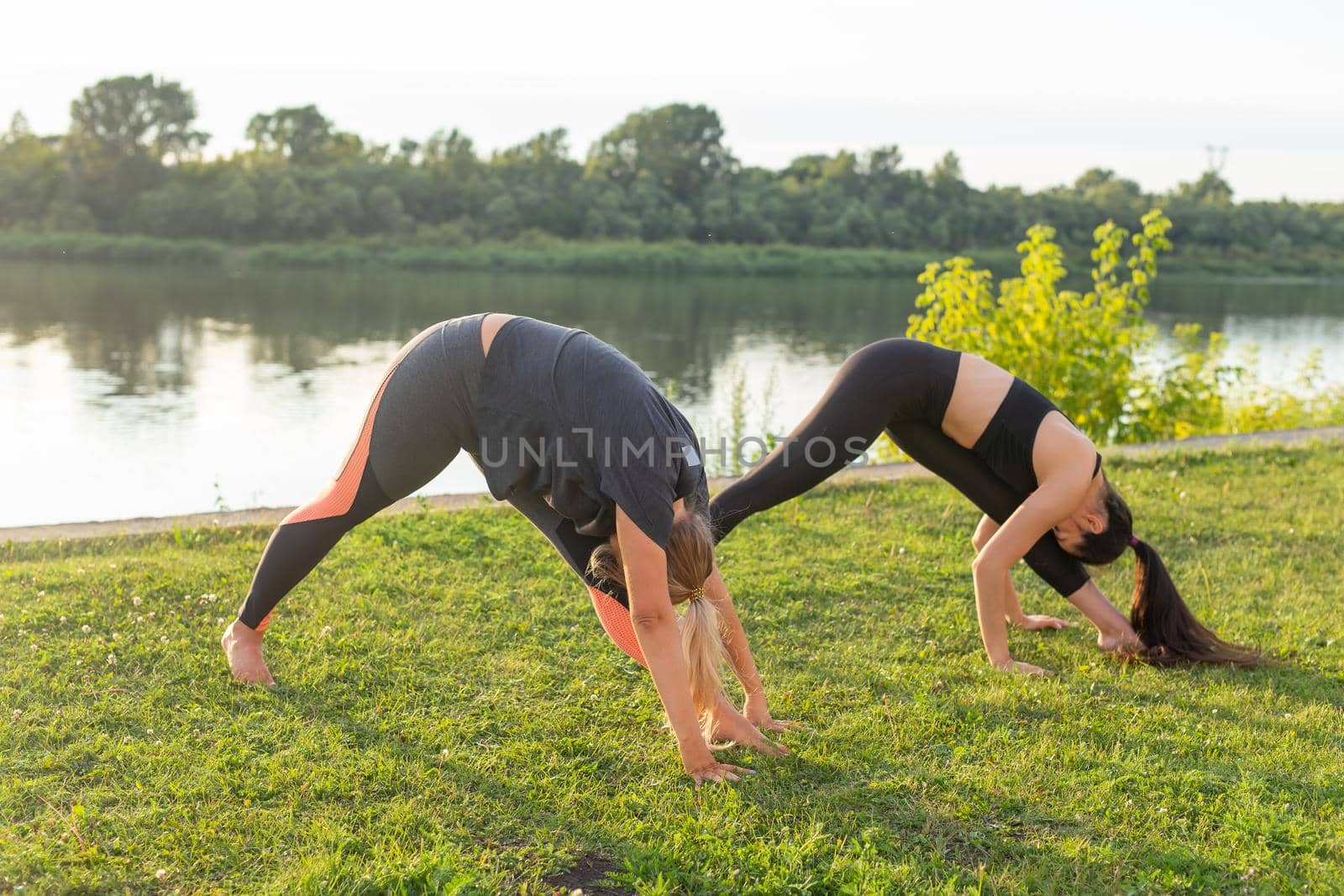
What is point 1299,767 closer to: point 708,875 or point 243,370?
point 708,875

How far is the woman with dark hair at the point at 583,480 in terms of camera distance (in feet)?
9.07

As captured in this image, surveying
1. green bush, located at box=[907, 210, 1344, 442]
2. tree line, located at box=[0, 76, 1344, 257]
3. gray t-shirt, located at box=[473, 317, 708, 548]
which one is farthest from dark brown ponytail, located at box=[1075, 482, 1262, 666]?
tree line, located at box=[0, 76, 1344, 257]

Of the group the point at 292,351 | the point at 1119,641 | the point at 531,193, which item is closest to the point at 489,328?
the point at 1119,641

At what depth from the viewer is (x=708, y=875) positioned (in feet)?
8.38

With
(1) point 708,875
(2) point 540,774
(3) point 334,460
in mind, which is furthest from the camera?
(3) point 334,460

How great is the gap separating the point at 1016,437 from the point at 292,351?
16.1m

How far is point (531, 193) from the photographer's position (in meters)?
41.1

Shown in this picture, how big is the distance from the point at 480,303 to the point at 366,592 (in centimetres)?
2233

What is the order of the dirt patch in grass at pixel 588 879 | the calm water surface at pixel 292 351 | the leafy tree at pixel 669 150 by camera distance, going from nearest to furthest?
the dirt patch in grass at pixel 588 879 → the calm water surface at pixel 292 351 → the leafy tree at pixel 669 150

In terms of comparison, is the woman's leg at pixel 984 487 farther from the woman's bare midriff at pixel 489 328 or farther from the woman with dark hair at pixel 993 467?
the woman's bare midriff at pixel 489 328

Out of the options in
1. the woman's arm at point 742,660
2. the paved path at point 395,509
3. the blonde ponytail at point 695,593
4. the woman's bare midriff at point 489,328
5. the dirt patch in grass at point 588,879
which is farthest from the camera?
the paved path at point 395,509

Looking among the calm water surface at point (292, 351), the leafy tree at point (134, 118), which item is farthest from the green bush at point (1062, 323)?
the leafy tree at point (134, 118)

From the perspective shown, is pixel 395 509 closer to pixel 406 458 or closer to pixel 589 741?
pixel 406 458

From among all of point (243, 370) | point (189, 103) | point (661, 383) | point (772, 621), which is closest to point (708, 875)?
point (772, 621)
